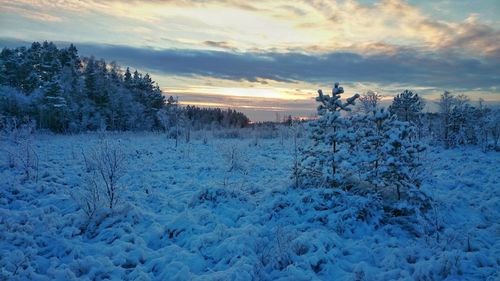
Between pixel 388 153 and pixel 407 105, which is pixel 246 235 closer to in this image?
pixel 388 153

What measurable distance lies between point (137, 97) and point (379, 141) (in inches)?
1744

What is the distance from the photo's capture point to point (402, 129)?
25.1 feet

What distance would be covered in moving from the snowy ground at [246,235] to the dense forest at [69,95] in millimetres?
21139

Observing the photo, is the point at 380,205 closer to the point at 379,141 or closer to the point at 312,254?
the point at 379,141

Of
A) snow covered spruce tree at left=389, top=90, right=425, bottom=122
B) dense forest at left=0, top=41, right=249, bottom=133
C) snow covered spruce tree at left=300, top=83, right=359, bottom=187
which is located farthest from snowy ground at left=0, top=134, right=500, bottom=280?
dense forest at left=0, top=41, right=249, bottom=133

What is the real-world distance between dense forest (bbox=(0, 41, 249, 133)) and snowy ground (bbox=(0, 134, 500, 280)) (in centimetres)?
2114

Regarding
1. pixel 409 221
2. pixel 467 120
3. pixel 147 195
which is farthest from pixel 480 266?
pixel 467 120

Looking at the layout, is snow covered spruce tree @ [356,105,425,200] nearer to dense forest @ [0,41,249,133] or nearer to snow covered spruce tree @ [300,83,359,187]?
snow covered spruce tree @ [300,83,359,187]

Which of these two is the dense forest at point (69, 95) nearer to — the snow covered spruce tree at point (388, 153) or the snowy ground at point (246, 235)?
the snowy ground at point (246, 235)

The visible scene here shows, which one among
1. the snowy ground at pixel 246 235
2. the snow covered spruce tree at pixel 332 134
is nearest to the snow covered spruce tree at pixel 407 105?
the snowy ground at pixel 246 235

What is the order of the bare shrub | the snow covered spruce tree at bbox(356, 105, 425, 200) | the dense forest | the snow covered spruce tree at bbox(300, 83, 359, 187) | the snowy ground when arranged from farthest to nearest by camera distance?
the dense forest → the bare shrub → the snow covered spruce tree at bbox(300, 83, 359, 187) → the snow covered spruce tree at bbox(356, 105, 425, 200) → the snowy ground

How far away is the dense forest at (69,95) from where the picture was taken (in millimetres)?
32906

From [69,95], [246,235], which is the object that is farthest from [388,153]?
[69,95]

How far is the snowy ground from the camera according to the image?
18.3 ft
